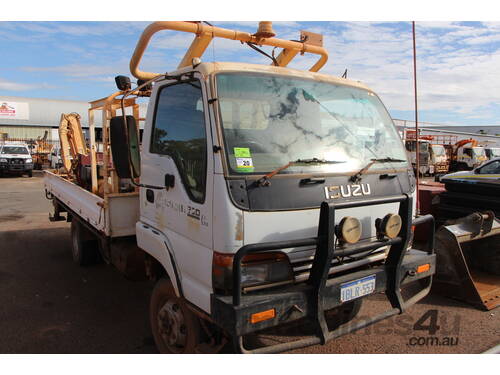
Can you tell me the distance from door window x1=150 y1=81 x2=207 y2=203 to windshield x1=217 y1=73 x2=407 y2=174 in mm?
236

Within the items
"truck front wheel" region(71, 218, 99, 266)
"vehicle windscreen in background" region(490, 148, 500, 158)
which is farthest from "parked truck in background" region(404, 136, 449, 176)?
"truck front wheel" region(71, 218, 99, 266)

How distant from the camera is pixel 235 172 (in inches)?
97.0

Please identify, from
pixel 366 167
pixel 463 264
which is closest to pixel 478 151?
pixel 463 264

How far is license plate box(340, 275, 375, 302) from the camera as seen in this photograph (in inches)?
106

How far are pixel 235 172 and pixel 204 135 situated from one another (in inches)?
15.3

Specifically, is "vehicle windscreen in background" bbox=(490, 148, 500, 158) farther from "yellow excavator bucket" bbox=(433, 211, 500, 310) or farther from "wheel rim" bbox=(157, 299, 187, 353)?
"wheel rim" bbox=(157, 299, 187, 353)

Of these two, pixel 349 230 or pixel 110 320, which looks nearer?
pixel 349 230

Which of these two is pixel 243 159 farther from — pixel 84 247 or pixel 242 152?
pixel 84 247

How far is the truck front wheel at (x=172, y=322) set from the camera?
2.79m

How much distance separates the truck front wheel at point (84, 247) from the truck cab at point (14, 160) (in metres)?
17.8

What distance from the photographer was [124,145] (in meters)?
2.91

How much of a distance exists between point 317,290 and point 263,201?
0.67 metres

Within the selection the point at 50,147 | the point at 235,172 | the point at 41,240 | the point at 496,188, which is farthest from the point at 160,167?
the point at 50,147

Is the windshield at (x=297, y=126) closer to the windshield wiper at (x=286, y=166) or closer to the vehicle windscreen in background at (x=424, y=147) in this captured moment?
the windshield wiper at (x=286, y=166)
